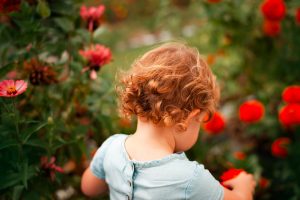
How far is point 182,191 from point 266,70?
1.91 meters

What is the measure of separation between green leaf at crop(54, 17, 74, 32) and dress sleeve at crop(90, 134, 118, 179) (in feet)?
1.88

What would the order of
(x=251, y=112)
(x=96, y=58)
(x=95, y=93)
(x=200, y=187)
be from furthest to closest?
(x=251, y=112) < (x=95, y=93) < (x=96, y=58) < (x=200, y=187)

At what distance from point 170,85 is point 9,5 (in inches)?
32.5

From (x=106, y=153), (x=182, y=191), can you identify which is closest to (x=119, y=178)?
(x=106, y=153)

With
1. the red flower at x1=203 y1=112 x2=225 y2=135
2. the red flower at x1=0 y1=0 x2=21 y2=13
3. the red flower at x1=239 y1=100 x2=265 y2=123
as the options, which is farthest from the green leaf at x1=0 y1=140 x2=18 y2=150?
the red flower at x1=239 y1=100 x2=265 y2=123

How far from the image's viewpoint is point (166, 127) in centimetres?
148

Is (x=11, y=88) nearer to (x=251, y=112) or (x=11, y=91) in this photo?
(x=11, y=91)

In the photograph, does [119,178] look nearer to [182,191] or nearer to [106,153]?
[106,153]

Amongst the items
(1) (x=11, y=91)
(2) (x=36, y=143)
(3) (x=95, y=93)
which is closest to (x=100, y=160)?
(2) (x=36, y=143)

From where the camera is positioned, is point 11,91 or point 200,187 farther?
point 11,91

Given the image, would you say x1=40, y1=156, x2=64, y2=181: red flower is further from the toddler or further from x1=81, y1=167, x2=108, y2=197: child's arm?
the toddler

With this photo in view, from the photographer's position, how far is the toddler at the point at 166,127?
4.63ft

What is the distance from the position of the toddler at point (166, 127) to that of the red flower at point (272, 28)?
4.95ft

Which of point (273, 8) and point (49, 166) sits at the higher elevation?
point (273, 8)
